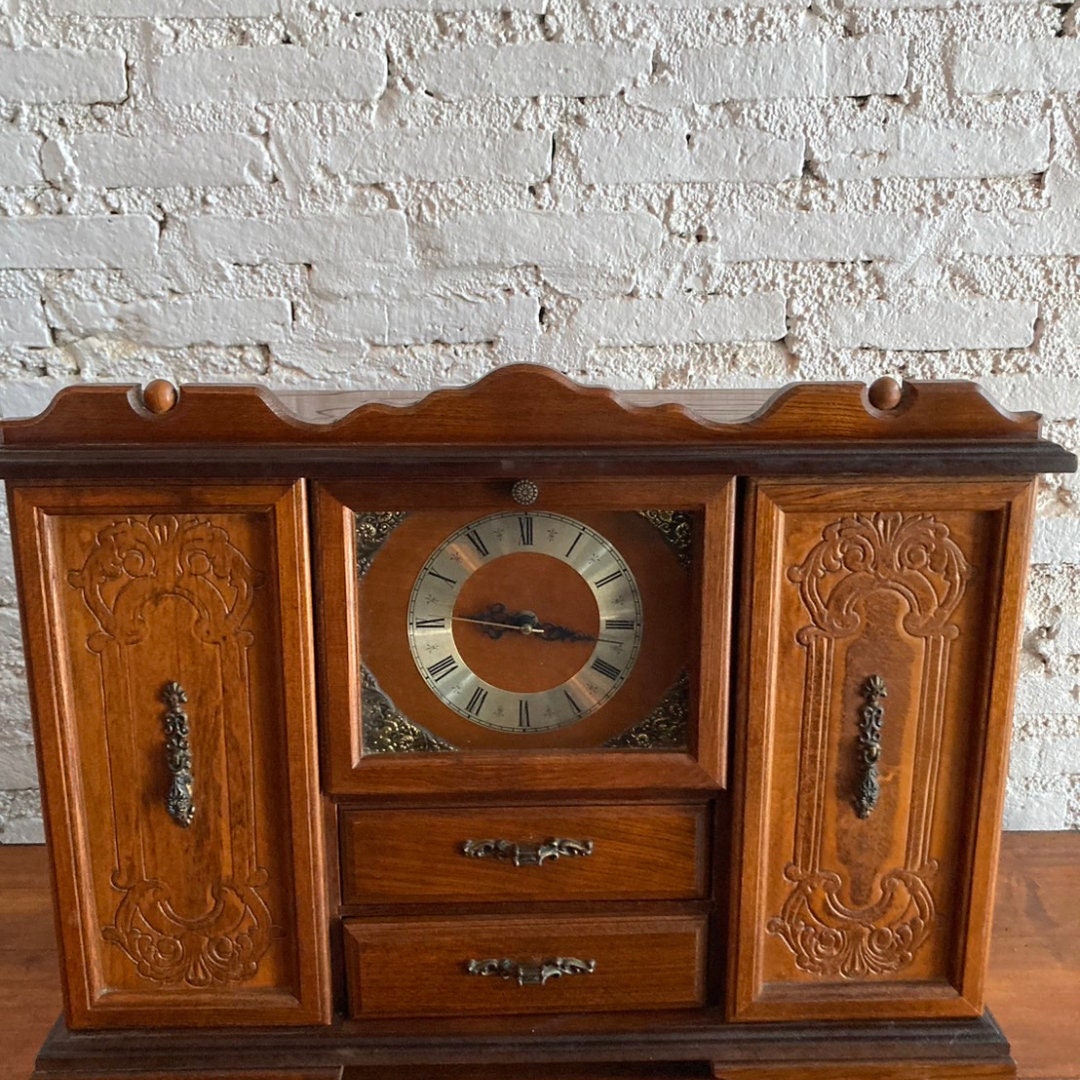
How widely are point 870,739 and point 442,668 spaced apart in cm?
39

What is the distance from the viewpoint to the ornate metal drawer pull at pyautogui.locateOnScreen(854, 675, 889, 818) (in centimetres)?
96

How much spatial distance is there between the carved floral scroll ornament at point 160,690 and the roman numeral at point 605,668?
312 millimetres

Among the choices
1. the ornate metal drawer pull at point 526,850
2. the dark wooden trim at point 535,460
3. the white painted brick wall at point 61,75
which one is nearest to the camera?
the dark wooden trim at point 535,460

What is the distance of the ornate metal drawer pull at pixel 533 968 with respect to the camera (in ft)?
3.32

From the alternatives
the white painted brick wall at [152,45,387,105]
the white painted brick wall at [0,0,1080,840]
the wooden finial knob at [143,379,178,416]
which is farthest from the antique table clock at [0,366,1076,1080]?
the white painted brick wall at [152,45,387,105]

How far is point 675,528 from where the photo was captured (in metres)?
0.95

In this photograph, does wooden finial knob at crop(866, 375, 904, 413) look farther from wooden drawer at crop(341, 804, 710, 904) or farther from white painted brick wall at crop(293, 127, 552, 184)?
white painted brick wall at crop(293, 127, 552, 184)

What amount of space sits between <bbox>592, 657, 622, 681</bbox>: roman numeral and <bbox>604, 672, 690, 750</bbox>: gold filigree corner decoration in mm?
50

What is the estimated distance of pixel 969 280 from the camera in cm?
136

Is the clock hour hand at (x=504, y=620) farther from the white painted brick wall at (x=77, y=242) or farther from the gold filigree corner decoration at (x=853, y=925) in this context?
the white painted brick wall at (x=77, y=242)

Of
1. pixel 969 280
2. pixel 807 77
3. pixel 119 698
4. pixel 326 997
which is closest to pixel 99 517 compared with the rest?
pixel 119 698

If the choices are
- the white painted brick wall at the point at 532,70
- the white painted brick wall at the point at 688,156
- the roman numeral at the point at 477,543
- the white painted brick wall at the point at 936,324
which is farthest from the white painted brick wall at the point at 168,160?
the white painted brick wall at the point at 936,324

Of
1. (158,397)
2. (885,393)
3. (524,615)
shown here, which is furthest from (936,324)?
(158,397)

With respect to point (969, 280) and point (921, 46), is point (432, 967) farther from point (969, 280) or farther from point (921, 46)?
point (921, 46)
